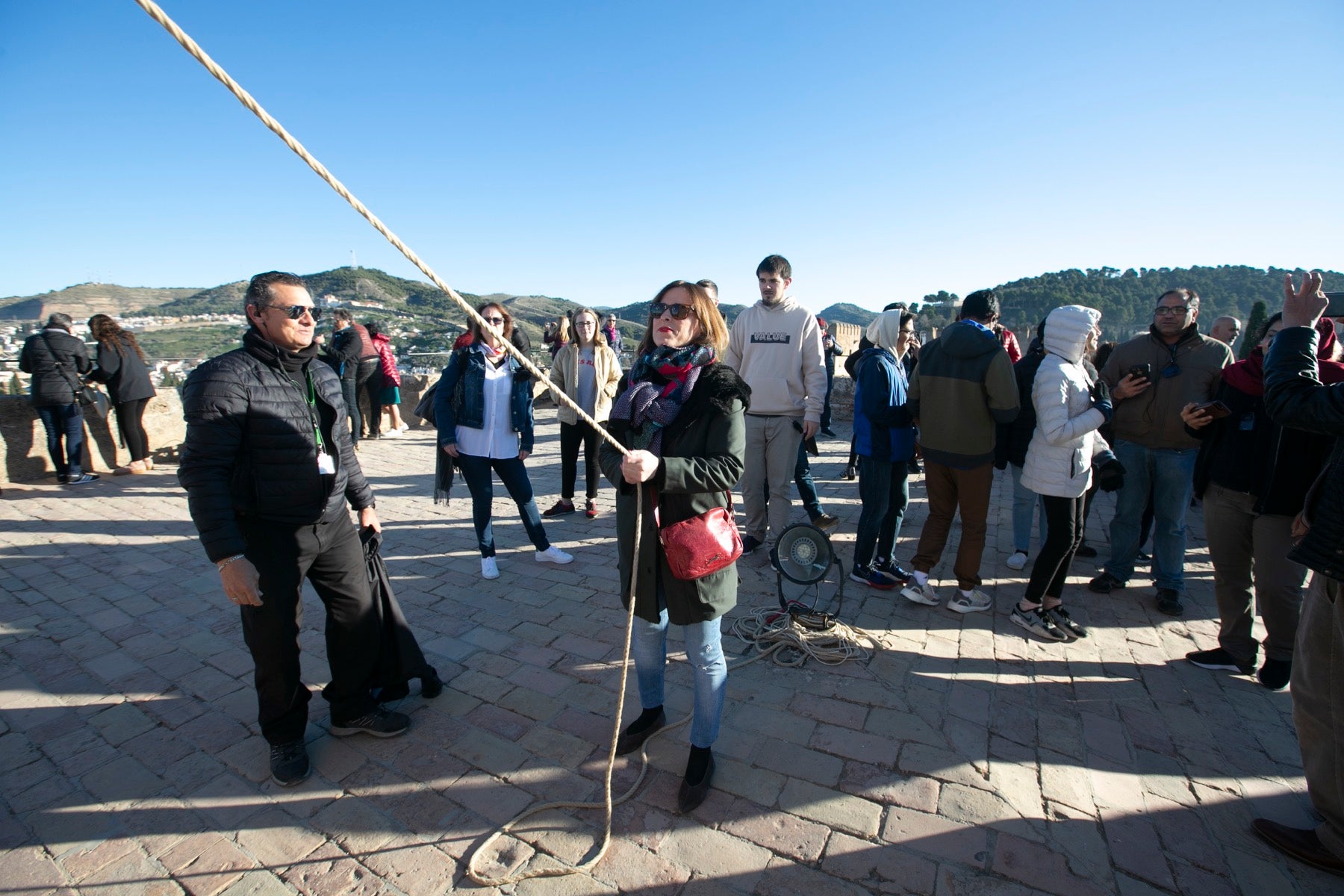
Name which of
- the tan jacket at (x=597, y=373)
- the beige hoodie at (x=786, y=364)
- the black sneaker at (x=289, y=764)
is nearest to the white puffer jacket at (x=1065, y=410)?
the beige hoodie at (x=786, y=364)

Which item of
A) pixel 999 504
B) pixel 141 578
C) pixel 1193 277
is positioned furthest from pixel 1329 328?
pixel 1193 277

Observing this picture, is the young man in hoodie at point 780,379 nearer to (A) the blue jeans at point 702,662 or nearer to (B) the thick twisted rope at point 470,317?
(A) the blue jeans at point 702,662

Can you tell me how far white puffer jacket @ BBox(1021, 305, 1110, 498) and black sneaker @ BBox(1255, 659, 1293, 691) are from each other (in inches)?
48.9

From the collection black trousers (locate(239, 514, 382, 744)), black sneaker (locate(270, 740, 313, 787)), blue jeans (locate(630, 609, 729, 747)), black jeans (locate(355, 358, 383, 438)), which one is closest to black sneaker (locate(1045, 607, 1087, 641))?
blue jeans (locate(630, 609, 729, 747))

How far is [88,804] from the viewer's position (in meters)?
2.45

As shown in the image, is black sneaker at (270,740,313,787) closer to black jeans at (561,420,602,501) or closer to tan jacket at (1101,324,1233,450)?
black jeans at (561,420,602,501)

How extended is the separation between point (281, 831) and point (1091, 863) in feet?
10.0

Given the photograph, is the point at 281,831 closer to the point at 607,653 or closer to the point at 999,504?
the point at 607,653

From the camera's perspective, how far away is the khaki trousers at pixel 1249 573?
10.1 ft

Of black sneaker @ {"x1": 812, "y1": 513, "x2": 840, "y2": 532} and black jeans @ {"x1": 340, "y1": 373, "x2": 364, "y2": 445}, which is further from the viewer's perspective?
black jeans @ {"x1": 340, "y1": 373, "x2": 364, "y2": 445}

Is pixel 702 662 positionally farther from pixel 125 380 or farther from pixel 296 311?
pixel 125 380

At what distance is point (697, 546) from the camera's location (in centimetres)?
224

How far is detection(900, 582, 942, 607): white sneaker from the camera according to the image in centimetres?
419

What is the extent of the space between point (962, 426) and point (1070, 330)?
831mm
